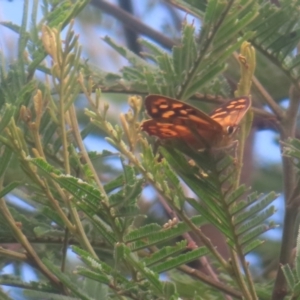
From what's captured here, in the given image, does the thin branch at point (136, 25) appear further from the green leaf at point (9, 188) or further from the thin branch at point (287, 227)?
the green leaf at point (9, 188)

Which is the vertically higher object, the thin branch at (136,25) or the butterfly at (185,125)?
the thin branch at (136,25)

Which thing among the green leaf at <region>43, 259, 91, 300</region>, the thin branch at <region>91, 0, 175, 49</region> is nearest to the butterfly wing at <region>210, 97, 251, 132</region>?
the green leaf at <region>43, 259, 91, 300</region>

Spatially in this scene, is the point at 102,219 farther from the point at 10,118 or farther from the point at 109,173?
the point at 109,173

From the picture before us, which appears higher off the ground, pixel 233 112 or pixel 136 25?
pixel 136 25

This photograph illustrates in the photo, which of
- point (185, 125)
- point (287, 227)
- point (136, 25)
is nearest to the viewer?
point (185, 125)

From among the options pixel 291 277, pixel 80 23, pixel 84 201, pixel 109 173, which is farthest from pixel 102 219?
pixel 80 23

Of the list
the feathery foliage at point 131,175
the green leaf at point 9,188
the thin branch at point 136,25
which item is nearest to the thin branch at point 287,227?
the feathery foliage at point 131,175

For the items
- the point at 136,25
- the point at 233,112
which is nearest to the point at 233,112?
the point at 233,112

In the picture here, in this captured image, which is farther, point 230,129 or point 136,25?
point 136,25

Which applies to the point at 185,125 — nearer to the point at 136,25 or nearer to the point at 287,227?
the point at 287,227
